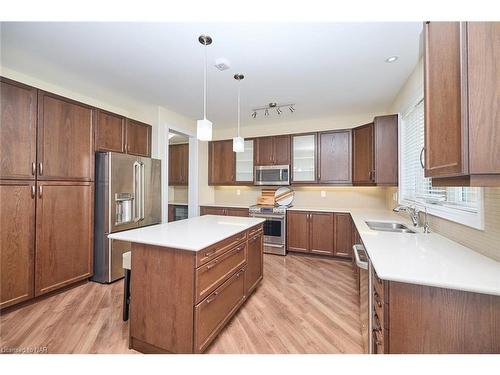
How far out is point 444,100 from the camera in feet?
3.15

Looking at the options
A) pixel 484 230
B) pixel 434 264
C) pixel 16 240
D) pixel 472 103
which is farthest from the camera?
pixel 16 240

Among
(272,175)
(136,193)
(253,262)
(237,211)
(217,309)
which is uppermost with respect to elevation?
(272,175)

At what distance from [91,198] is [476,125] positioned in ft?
11.3

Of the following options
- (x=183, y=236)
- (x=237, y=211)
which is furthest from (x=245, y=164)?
(x=183, y=236)

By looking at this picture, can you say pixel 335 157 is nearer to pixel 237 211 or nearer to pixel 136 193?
pixel 237 211

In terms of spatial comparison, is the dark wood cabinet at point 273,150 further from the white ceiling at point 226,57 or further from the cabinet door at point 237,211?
the white ceiling at point 226,57

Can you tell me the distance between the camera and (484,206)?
4.27 ft

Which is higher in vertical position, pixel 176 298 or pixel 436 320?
pixel 436 320

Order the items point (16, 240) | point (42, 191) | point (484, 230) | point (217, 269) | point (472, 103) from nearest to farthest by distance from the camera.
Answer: point (472, 103) → point (484, 230) → point (217, 269) → point (16, 240) → point (42, 191)

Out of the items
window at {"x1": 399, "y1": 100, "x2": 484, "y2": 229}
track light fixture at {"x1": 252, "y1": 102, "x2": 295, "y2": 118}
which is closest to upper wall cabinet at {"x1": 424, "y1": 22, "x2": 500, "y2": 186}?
window at {"x1": 399, "y1": 100, "x2": 484, "y2": 229}

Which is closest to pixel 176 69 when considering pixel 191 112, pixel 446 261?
pixel 191 112

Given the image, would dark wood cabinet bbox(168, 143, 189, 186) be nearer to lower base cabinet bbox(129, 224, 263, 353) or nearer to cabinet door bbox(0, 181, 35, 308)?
cabinet door bbox(0, 181, 35, 308)

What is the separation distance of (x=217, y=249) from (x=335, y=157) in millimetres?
3017
